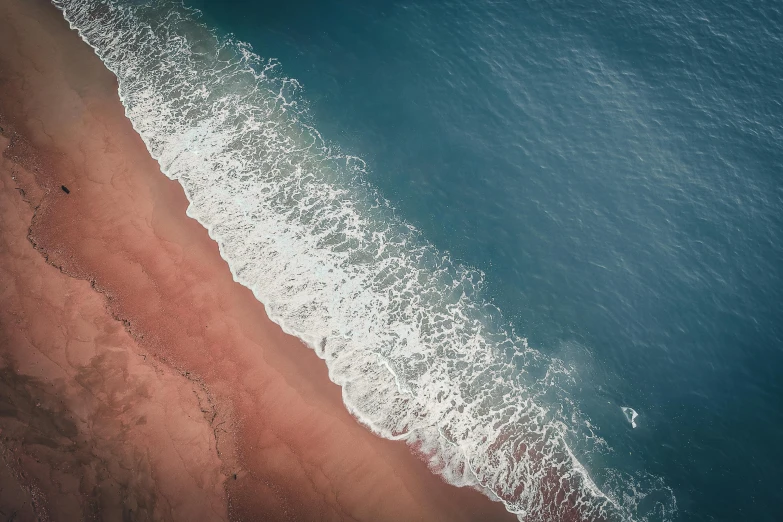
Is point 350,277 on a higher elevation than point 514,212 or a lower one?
lower

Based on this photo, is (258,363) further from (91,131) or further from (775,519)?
(775,519)

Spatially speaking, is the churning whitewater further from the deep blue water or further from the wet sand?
the deep blue water

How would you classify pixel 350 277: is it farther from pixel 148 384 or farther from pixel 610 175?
pixel 610 175

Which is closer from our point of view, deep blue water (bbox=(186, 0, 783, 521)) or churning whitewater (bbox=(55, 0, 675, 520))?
churning whitewater (bbox=(55, 0, 675, 520))

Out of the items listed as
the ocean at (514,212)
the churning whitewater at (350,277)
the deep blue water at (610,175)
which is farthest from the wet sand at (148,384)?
the deep blue water at (610,175)

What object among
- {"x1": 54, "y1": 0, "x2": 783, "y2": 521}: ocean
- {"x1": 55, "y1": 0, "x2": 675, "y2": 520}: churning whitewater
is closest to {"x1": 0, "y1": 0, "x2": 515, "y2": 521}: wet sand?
{"x1": 55, "y1": 0, "x2": 675, "y2": 520}: churning whitewater

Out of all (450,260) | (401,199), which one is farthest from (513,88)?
(450,260)

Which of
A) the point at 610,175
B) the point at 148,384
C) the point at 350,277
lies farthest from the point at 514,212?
the point at 148,384
